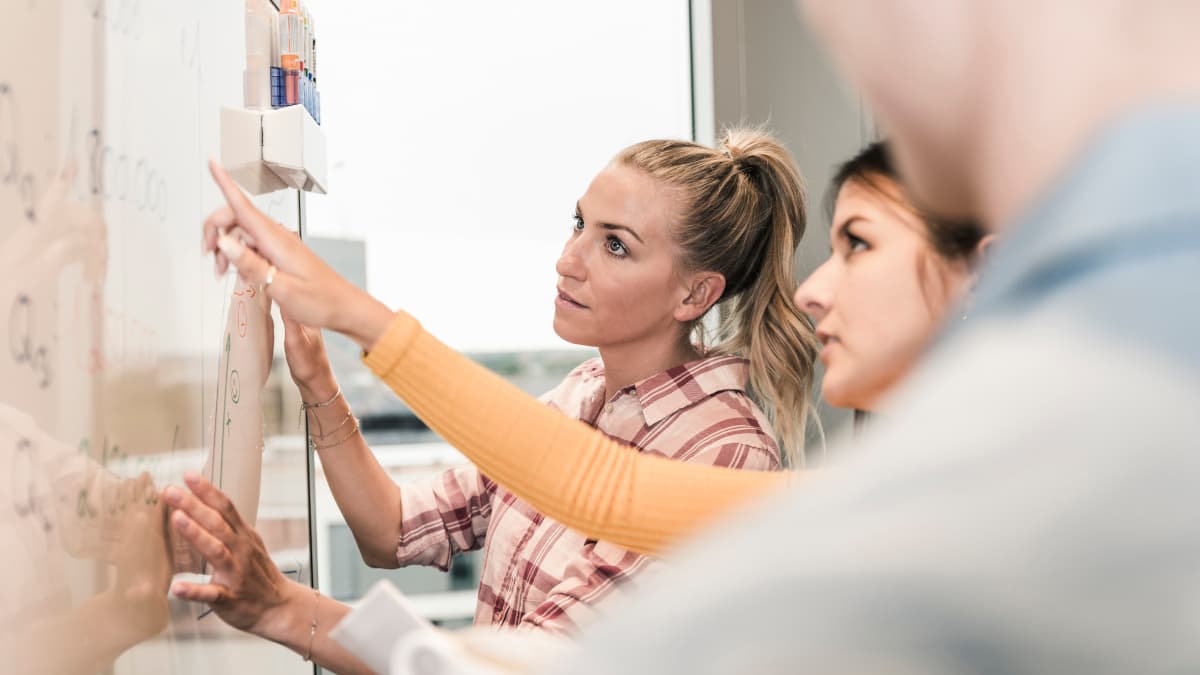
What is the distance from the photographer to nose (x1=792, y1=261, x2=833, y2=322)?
33.6 inches

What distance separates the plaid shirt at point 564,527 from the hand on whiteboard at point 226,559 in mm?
273

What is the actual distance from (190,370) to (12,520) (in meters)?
0.31

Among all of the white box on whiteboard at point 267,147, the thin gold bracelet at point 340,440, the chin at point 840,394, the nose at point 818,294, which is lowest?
the thin gold bracelet at point 340,440

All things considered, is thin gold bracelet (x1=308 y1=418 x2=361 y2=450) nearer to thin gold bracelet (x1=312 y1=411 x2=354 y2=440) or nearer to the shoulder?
thin gold bracelet (x1=312 y1=411 x2=354 y2=440)

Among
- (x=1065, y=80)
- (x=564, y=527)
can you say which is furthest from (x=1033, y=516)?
(x=564, y=527)

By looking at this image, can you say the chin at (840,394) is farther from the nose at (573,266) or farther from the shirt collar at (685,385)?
the nose at (573,266)

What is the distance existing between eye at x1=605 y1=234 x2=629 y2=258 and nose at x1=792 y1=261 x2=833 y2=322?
1.61 ft

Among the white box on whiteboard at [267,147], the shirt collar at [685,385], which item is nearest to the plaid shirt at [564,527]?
the shirt collar at [685,385]

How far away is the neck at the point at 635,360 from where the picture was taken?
4.49 ft

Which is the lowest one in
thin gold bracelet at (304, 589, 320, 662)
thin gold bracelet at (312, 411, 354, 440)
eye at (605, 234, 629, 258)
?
thin gold bracelet at (304, 589, 320, 662)

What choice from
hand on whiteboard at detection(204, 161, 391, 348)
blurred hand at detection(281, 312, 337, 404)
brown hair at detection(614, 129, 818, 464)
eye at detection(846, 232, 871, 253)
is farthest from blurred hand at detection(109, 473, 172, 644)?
brown hair at detection(614, 129, 818, 464)

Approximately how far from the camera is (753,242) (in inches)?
56.6

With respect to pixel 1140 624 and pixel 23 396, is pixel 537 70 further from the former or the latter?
pixel 1140 624

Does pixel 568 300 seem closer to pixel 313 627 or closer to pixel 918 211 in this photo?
pixel 313 627
